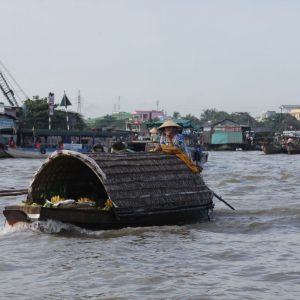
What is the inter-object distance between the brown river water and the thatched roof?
41cm

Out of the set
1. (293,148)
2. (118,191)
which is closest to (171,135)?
(118,191)

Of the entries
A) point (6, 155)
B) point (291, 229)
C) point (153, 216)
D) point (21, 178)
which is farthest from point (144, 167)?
point (6, 155)

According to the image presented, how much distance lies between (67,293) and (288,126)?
8429 centimetres

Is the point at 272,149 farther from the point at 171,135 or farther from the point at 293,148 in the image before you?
the point at 171,135

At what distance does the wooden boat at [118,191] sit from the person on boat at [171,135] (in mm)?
403

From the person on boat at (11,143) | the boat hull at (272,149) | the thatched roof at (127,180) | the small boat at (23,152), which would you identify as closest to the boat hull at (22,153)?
the small boat at (23,152)

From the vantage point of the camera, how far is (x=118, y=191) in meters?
7.76

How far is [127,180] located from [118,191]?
0.27 m

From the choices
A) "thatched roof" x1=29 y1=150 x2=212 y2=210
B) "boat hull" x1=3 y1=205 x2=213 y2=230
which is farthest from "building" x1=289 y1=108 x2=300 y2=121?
"boat hull" x1=3 y1=205 x2=213 y2=230

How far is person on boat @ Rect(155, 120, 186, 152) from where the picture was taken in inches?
366

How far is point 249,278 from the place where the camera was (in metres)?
5.75

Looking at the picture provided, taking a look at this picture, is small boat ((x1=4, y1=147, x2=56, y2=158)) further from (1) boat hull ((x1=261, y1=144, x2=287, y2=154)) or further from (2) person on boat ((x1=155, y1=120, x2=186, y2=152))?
(2) person on boat ((x1=155, y1=120, x2=186, y2=152))

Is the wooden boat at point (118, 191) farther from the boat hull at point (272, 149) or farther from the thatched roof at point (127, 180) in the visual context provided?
the boat hull at point (272, 149)

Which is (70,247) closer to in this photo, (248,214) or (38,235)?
(38,235)
